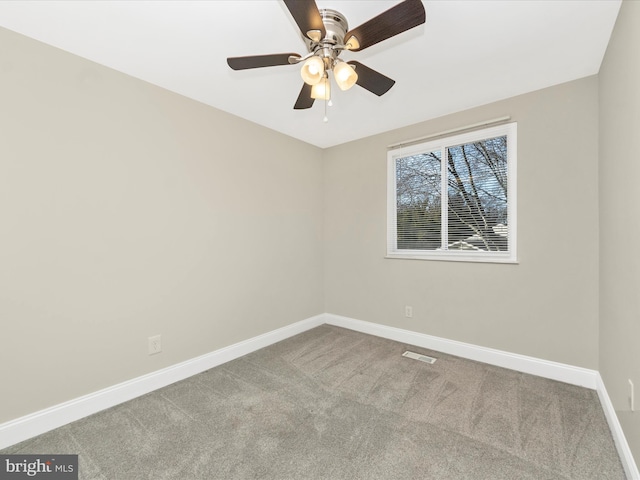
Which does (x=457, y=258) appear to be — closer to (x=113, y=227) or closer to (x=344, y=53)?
(x=344, y=53)

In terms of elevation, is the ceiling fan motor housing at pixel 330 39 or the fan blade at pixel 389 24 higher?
the ceiling fan motor housing at pixel 330 39

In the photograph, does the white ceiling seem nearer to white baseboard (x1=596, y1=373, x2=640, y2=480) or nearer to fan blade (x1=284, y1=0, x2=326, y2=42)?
fan blade (x1=284, y1=0, x2=326, y2=42)

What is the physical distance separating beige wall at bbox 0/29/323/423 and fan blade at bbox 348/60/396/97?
165 centimetres

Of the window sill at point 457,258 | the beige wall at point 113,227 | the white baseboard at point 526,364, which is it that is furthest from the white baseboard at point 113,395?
the window sill at point 457,258

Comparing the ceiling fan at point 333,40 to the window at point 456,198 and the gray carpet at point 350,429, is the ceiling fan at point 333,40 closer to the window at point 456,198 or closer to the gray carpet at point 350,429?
the window at point 456,198

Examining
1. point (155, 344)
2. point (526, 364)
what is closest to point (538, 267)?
point (526, 364)

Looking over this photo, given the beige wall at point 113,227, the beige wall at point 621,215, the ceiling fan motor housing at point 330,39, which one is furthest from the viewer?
the beige wall at point 113,227

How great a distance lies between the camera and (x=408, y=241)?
3.40 metres

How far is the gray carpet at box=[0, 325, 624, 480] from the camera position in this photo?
154cm

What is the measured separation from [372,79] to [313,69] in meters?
0.45

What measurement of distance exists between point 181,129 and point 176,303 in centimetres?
154

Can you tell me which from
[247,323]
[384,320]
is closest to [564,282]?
[384,320]

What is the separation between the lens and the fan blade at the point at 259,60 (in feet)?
4.98

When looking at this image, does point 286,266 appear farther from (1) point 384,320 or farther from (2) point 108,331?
(2) point 108,331
